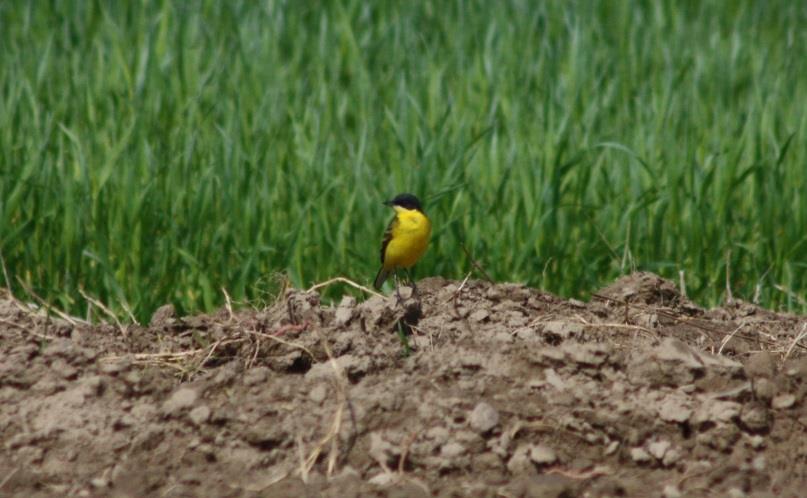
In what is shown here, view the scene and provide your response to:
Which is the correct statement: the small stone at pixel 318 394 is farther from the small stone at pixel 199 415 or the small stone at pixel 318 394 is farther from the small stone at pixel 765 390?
the small stone at pixel 765 390

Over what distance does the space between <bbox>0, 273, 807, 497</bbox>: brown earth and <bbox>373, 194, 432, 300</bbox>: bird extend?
652 mm

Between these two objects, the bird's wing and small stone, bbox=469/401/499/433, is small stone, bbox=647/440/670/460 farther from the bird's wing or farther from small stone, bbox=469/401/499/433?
the bird's wing

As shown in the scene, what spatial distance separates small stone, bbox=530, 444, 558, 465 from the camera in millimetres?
4613

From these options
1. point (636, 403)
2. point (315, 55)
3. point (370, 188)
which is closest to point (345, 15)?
point (315, 55)

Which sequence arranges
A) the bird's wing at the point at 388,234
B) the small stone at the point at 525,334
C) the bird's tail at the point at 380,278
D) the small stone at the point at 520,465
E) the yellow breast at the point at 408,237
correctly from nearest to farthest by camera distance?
the small stone at the point at 520,465 < the small stone at the point at 525,334 < the yellow breast at the point at 408,237 < the bird's wing at the point at 388,234 < the bird's tail at the point at 380,278

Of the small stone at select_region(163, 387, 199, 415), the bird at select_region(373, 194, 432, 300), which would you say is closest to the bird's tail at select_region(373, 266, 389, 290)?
the bird at select_region(373, 194, 432, 300)

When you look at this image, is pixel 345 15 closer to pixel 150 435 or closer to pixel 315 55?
pixel 315 55

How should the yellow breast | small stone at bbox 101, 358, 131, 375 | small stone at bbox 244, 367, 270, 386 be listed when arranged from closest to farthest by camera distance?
small stone at bbox 244, 367, 270, 386
small stone at bbox 101, 358, 131, 375
the yellow breast

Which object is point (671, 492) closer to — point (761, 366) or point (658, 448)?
point (658, 448)

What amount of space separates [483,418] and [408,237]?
61.1 inches

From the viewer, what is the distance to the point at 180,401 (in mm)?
4809

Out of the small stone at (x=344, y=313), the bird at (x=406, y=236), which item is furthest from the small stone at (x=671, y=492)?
the bird at (x=406, y=236)

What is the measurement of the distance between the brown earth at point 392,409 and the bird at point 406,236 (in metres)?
0.65

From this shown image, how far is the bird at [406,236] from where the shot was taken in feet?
19.9
